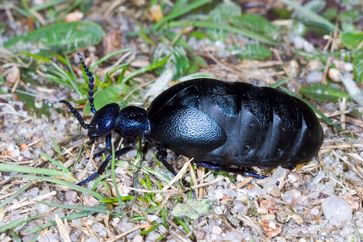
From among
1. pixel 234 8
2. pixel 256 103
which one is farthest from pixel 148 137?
pixel 234 8

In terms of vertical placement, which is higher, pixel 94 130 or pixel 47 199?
pixel 94 130

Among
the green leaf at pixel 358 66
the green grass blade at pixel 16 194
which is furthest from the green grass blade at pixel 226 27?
the green grass blade at pixel 16 194

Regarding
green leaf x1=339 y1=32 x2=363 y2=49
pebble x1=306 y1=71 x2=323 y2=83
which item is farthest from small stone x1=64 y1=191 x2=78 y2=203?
green leaf x1=339 y1=32 x2=363 y2=49

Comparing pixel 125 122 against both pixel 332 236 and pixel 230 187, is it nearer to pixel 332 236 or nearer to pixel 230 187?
pixel 230 187

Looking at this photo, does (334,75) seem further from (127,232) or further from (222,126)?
(127,232)

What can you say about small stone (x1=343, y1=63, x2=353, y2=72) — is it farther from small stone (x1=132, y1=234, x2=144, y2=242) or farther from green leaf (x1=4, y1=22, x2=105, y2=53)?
small stone (x1=132, y1=234, x2=144, y2=242)

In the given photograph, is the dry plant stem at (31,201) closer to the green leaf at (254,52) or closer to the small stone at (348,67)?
the green leaf at (254,52)
